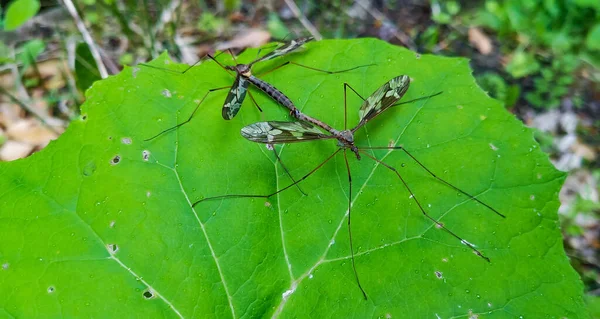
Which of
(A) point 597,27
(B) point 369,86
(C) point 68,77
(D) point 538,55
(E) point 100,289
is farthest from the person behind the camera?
(D) point 538,55

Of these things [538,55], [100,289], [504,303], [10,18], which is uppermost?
[10,18]

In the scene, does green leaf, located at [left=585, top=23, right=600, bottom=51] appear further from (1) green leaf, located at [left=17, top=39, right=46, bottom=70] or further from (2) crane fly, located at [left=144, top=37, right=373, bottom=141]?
(1) green leaf, located at [left=17, top=39, right=46, bottom=70]

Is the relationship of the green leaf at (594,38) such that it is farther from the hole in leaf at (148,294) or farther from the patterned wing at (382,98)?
the hole in leaf at (148,294)

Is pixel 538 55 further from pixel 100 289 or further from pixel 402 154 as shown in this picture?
pixel 100 289

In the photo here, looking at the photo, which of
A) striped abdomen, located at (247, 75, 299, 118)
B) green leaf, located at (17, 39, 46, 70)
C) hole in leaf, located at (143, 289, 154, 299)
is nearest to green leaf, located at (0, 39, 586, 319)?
hole in leaf, located at (143, 289, 154, 299)

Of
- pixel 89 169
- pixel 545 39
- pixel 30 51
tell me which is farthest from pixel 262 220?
pixel 545 39

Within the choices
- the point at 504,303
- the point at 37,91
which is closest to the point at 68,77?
the point at 37,91

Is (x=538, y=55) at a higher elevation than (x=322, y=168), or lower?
lower
